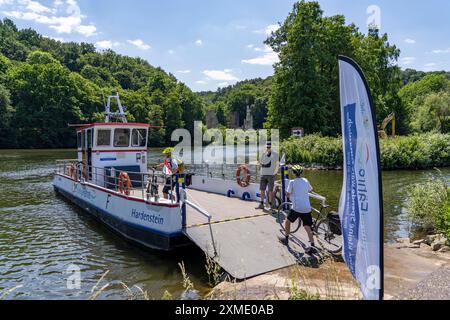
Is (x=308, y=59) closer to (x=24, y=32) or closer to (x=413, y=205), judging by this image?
(x=413, y=205)

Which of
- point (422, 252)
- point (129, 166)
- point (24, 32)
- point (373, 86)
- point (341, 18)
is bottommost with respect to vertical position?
point (422, 252)

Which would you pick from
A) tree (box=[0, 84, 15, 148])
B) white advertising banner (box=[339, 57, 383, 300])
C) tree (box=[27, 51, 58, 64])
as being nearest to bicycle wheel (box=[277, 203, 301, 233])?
white advertising banner (box=[339, 57, 383, 300])

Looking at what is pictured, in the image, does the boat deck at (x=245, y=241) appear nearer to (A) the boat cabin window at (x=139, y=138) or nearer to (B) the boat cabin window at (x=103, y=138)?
(A) the boat cabin window at (x=139, y=138)

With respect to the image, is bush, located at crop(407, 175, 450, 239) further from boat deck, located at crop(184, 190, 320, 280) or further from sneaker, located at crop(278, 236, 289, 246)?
sneaker, located at crop(278, 236, 289, 246)

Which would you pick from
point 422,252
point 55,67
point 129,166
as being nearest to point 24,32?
point 55,67

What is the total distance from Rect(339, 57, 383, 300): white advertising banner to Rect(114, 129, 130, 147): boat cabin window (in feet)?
38.9

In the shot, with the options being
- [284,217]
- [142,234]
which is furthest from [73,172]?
[284,217]

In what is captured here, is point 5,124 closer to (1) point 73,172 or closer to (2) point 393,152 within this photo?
(1) point 73,172

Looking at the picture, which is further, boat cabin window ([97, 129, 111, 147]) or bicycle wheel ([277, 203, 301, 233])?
boat cabin window ([97, 129, 111, 147])

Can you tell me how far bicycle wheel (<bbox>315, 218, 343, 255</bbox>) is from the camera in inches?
330

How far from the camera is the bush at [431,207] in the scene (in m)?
10.1

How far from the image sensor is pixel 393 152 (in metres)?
30.3
